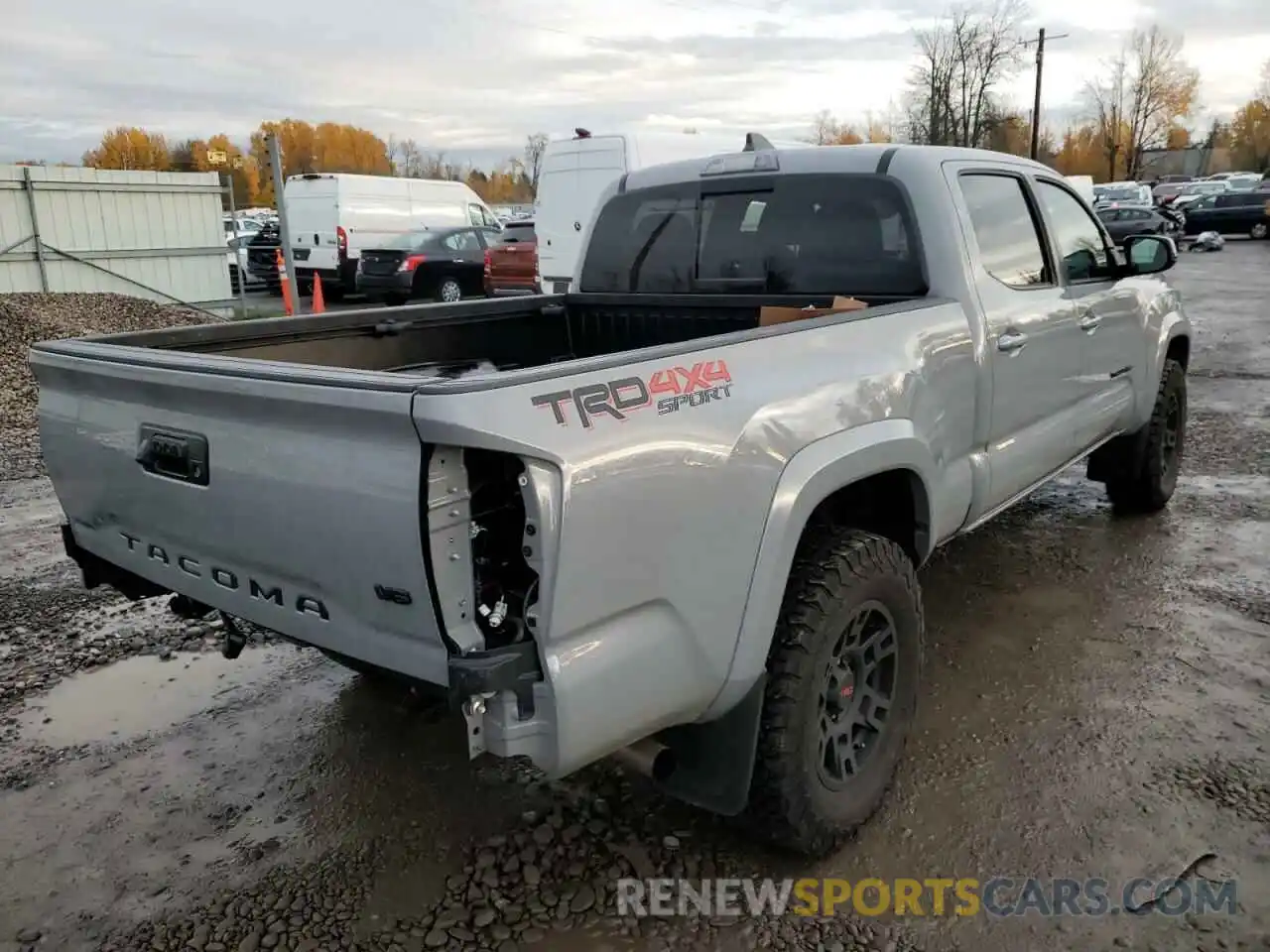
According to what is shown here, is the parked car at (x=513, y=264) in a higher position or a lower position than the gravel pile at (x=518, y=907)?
higher

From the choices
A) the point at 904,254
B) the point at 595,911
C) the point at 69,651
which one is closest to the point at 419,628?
the point at 595,911

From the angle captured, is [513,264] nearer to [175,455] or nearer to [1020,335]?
[1020,335]

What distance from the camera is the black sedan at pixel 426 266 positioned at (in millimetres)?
17594

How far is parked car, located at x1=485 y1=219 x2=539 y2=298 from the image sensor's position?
1566cm

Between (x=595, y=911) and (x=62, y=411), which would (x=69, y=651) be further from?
(x=595, y=911)

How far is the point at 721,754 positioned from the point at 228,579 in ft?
4.35

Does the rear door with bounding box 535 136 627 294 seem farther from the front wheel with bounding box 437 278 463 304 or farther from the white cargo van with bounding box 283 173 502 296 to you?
the white cargo van with bounding box 283 173 502 296

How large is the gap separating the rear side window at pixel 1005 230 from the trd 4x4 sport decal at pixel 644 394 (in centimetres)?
180

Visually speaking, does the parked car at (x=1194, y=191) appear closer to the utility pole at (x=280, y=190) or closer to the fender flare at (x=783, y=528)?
the utility pole at (x=280, y=190)

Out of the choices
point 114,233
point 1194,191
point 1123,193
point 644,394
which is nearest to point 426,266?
point 114,233

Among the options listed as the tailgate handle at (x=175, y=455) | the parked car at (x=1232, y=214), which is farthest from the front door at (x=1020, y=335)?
the parked car at (x=1232, y=214)

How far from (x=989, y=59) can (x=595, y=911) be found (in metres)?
57.6

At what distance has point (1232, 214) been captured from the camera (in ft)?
109

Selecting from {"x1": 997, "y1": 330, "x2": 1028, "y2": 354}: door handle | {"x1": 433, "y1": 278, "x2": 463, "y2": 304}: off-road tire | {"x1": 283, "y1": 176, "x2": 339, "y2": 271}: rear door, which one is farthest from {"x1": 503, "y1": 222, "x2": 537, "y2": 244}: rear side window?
{"x1": 997, "y1": 330, "x2": 1028, "y2": 354}: door handle
